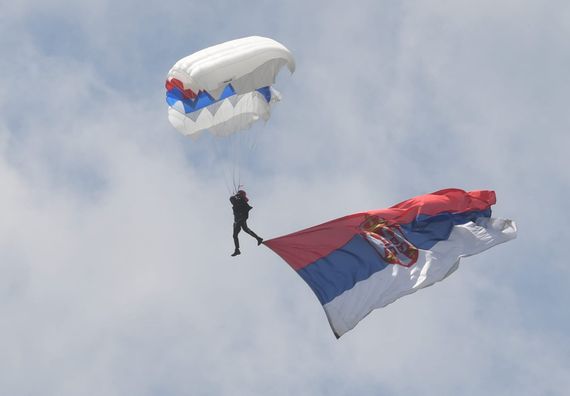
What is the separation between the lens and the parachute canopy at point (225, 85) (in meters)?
27.0

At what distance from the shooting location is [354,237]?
95.8ft

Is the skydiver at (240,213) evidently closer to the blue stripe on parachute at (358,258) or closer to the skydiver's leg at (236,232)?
the skydiver's leg at (236,232)

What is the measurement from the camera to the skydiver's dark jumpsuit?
27734 mm

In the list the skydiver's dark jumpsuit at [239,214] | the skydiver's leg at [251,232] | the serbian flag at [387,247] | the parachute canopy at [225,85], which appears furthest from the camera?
the serbian flag at [387,247]

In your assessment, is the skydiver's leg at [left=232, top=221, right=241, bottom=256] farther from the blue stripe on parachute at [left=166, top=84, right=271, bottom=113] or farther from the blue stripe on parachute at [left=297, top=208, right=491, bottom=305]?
the blue stripe on parachute at [left=166, top=84, right=271, bottom=113]

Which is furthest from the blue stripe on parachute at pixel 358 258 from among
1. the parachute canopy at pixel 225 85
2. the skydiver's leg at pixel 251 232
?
the parachute canopy at pixel 225 85

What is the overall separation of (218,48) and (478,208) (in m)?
7.02

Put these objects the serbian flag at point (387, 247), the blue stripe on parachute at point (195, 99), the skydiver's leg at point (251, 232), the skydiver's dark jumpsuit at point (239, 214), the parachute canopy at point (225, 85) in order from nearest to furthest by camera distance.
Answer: the parachute canopy at point (225, 85) < the skydiver's leg at point (251, 232) < the skydiver's dark jumpsuit at point (239, 214) < the blue stripe on parachute at point (195, 99) < the serbian flag at point (387, 247)

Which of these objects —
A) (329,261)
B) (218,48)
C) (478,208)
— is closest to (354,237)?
(329,261)

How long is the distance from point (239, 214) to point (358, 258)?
294cm

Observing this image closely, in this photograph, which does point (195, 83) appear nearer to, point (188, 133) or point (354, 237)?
point (188, 133)

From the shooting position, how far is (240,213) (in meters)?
27.8

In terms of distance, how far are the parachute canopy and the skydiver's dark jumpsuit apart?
1723mm

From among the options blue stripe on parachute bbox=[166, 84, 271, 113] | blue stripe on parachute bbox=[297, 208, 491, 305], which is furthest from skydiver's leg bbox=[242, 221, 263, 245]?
blue stripe on parachute bbox=[166, 84, 271, 113]
